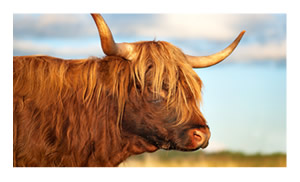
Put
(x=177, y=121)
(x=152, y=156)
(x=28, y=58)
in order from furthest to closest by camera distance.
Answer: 1. (x=152, y=156)
2. (x=28, y=58)
3. (x=177, y=121)

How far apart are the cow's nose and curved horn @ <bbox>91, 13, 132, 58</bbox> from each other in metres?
0.97

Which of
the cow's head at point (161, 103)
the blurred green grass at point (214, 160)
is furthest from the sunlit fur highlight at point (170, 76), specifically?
the blurred green grass at point (214, 160)

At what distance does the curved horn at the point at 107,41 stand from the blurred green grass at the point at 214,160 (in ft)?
3.78

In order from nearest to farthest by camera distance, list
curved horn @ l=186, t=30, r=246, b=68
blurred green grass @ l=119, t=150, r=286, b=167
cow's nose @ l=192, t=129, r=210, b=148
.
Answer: cow's nose @ l=192, t=129, r=210, b=148, curved horn @ l=186, t=30, r=246, b=68, blurred green grass @ l=119, t=150, r=286, b=167

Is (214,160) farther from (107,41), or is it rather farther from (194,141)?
(107,41)

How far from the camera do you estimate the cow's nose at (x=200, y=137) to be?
3174mm

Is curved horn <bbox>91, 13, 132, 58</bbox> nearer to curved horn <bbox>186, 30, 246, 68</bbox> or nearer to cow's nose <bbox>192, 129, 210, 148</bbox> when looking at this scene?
curved horn <bbox>186, 30, 246, 68</bbox>

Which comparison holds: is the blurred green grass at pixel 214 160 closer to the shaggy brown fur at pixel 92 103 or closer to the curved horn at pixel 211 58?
the shaggy brown fur at pixel 92 103

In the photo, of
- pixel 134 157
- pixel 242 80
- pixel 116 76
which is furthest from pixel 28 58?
pixel 242 80

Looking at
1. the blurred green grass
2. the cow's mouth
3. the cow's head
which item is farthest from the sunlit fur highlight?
the blurred green grass

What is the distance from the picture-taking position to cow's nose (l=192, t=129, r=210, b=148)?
317 centimetres

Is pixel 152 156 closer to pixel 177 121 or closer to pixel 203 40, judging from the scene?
pixel 177 121

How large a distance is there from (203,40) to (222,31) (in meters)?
0.22

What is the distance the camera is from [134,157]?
3623 mm
